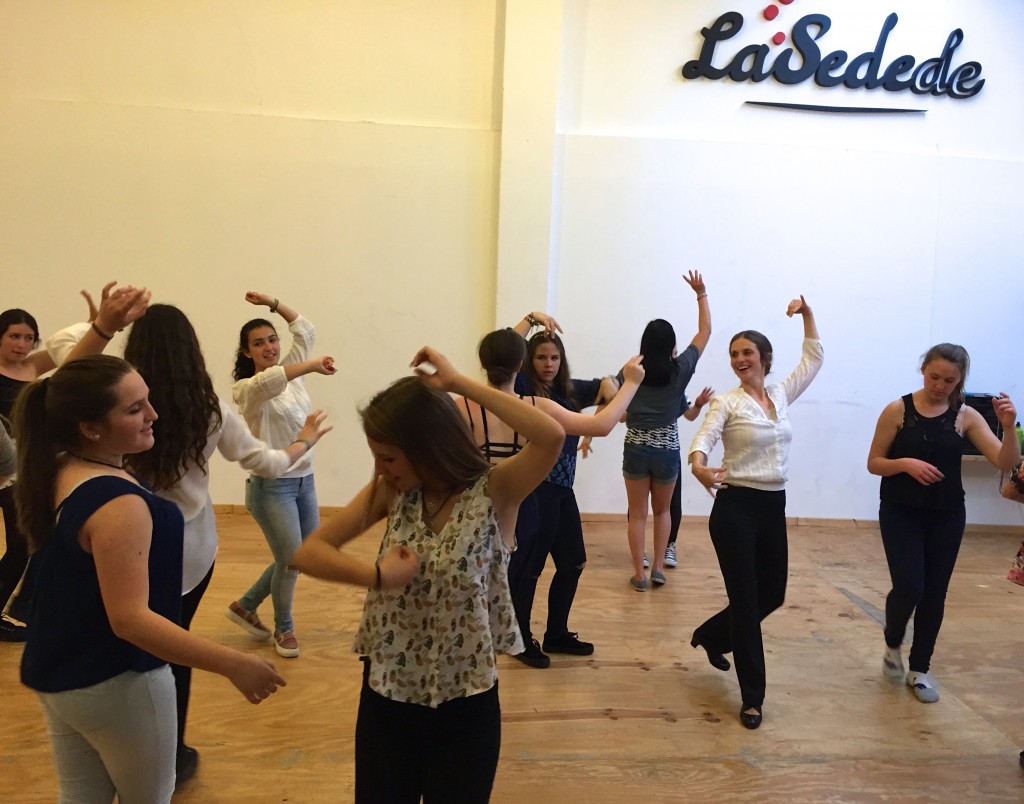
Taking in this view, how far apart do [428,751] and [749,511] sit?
181 centimetres

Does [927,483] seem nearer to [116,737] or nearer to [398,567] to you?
[398,567]

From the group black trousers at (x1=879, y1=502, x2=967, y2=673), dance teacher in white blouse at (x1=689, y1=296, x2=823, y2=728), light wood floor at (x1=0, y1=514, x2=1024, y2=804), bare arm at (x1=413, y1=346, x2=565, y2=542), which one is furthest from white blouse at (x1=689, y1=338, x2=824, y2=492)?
bare arm at (x1=413, y1=346, x2=565, y2=542)

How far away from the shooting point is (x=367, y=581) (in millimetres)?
1369

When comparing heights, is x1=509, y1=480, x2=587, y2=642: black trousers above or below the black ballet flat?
above

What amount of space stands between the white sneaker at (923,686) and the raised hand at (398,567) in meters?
2.74

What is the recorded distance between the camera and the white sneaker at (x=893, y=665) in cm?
332

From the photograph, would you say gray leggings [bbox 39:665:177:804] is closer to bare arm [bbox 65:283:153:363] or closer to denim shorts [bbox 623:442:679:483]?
bare arm [bbox 65:283:153:363]

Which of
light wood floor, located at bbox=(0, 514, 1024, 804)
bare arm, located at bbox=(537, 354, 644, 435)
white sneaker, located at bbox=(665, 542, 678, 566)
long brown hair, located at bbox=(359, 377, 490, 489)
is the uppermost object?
long brown hair, located at bbox=(359, 377, 490, 489)

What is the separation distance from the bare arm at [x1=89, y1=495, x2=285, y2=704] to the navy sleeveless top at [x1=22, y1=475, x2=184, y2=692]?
30 millimetres

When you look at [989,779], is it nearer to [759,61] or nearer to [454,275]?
[454,275]

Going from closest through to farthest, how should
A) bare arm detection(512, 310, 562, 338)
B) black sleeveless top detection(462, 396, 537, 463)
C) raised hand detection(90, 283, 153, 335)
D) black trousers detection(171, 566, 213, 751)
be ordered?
1. raised hand detection(90, 283, 153, 335)
2. black trousers detection(171, 566, 213, 751)
3. black sleeveless top detection(462, 396, 537, 463)
4. bare arm detection(512, 310, 562, 338)

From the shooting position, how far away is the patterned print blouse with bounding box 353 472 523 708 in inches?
56.3

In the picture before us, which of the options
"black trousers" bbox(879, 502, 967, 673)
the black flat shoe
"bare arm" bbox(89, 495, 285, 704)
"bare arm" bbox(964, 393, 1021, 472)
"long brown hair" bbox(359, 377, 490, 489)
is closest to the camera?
"bare arm" bbox(89, 495, 285, 704)

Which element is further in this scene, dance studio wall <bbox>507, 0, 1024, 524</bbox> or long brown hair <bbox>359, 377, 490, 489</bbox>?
dance studio wall <bbox>507, 0, 1024, 524</bbox>
